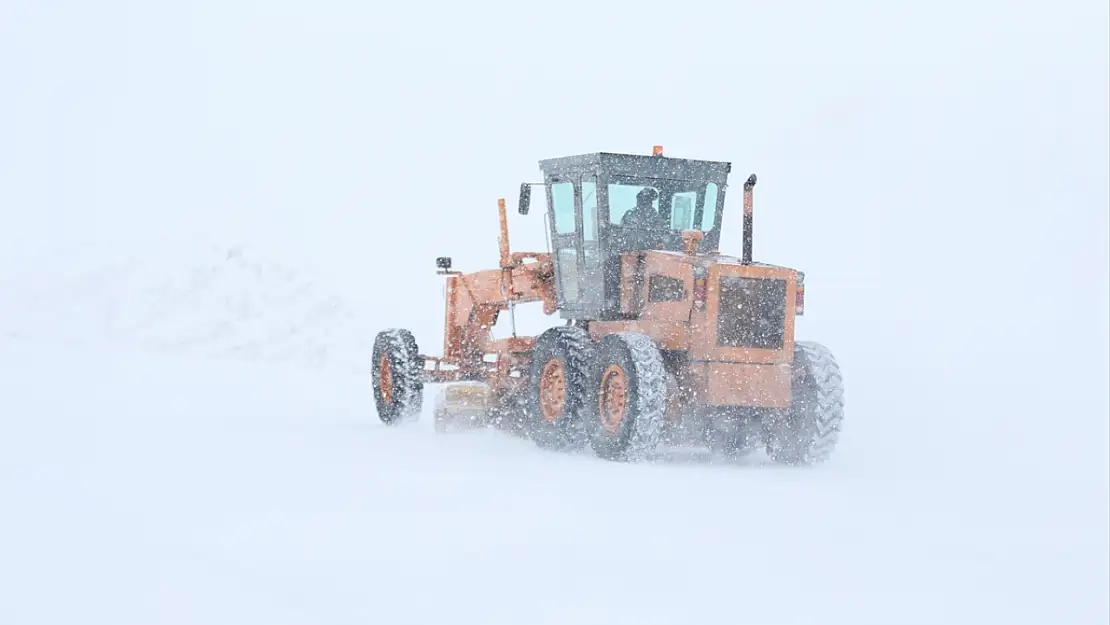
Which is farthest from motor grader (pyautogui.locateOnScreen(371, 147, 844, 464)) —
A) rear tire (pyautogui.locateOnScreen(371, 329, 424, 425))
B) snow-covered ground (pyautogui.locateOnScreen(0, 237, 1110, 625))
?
rear tire (pyautogui.locateOnScreen(371, 329, 424, 425))

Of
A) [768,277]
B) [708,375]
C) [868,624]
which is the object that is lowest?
[868,624]

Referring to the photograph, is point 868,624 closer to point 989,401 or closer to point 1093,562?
point 1093,562

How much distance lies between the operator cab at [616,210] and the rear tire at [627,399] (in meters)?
1.25

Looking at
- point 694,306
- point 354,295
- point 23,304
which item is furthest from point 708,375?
point 23,304

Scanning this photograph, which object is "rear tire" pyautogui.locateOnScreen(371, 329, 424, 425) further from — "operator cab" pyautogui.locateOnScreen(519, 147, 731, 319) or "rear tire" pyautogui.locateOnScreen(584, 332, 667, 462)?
"rear tire" pyautogui.locateOnScreen(584, 332, 667, 462)

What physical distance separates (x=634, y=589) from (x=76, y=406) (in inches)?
333

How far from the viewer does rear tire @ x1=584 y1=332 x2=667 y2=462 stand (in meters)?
10.6

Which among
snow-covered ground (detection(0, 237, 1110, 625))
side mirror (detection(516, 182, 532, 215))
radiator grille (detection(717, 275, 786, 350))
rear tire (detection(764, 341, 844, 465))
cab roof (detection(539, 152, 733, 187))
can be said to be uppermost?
cab roof (detection(539, 152, 733, 187))

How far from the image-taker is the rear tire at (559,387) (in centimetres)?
1161

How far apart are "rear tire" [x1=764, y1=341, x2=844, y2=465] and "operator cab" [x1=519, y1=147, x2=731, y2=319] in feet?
5.53

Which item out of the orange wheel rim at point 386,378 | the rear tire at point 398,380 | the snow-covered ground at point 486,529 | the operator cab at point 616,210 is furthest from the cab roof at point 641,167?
the orange wheel rim at point 386,378

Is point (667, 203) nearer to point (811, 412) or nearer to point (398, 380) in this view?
point (811, 412)

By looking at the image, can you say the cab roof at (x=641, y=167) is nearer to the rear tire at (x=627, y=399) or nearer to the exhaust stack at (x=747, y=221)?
the exhaust stack at (x=747, y=221)

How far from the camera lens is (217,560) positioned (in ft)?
20.5
